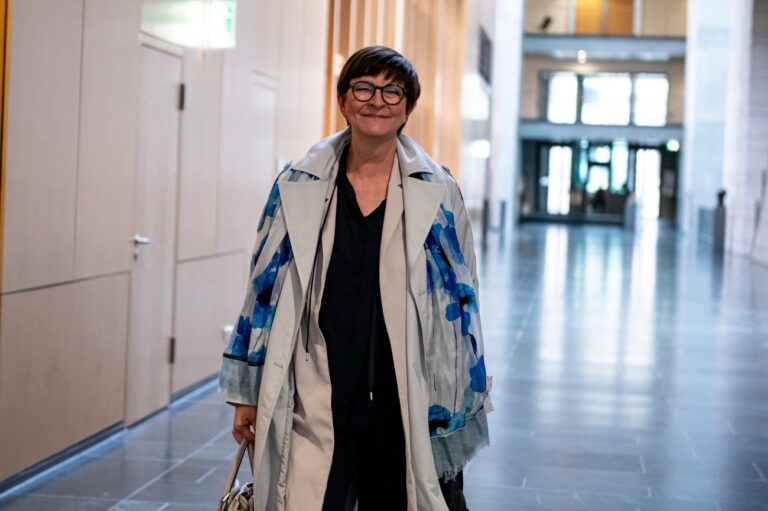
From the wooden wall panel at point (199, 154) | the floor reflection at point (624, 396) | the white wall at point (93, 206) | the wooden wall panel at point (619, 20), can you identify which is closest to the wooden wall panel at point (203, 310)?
the white wall at point (93, 206)

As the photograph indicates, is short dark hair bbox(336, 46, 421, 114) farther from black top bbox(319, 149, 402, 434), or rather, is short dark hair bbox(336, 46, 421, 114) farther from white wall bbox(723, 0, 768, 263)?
white wall bbox(723, 0, 768, 263)

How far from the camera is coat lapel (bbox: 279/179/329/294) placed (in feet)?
10.0

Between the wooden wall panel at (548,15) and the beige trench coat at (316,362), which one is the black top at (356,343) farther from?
the wooden wall panel at (548,15)

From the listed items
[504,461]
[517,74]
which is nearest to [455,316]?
[504,461]

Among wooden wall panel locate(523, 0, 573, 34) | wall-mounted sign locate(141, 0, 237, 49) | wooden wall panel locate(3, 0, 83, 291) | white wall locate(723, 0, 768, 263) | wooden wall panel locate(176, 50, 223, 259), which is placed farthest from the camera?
wooden wall panel locate(523, 0, 573, 34)

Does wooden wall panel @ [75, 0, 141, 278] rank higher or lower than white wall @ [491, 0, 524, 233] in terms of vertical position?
lower

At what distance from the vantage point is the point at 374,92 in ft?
10.3

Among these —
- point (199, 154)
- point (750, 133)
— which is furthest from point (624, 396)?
point (750, 133)

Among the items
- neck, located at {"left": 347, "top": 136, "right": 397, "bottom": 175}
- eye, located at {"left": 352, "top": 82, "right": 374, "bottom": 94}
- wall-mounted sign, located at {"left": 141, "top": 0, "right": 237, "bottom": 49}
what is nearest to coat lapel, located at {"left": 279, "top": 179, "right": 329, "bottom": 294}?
neck, located at {"left": 347, "top": 136, "right": 397, "bottom": 175}

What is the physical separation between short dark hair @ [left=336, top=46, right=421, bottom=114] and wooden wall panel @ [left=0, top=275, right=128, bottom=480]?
2817 mm

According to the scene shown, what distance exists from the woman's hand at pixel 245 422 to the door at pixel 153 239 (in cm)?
Answer: 398

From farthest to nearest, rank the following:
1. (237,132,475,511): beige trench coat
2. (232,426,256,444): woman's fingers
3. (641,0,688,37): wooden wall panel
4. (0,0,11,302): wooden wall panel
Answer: (641,0,688,37): wooden wall panel < (0,0,11,302): wooden wall panel < (232,426,256,444): woman's fingers < (237,132,475,511): beige trench coat

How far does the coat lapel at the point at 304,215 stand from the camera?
10.0 ft

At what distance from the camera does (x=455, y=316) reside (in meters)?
3.17
